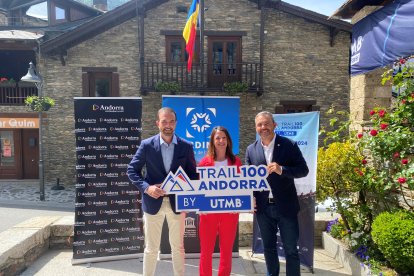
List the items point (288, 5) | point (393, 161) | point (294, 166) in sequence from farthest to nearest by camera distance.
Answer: point (288, 5) → point (393, 161) → point (294, 166)

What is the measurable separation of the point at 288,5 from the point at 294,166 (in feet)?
35.5

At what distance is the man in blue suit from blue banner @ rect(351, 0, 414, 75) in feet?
8.96

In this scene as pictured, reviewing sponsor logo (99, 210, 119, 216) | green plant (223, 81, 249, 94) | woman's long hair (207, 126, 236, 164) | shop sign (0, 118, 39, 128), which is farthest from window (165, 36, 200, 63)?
woman's long hair (207, 126, 236, 164)

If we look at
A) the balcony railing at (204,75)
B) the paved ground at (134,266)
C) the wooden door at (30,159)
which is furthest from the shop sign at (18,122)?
the paved ground at (134,266)

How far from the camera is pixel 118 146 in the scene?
13.5 feet

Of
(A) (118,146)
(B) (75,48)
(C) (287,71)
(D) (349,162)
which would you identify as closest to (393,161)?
(D) (349,162)

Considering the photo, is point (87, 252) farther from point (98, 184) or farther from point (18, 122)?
point (18, 122)

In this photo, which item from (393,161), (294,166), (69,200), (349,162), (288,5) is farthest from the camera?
→ (288,5)

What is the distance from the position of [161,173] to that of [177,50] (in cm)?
1009

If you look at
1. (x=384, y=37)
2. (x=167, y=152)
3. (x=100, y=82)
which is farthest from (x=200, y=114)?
(x=100, y=82)

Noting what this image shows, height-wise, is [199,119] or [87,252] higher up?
[199,119]

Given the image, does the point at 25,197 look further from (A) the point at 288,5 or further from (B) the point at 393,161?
(A) the point at 288,5

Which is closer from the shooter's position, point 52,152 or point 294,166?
point 294,166

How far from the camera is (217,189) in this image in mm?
3180
